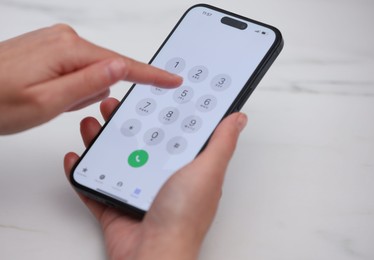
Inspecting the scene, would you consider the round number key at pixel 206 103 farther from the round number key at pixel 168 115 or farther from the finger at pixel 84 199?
the finger at pixel 84 199

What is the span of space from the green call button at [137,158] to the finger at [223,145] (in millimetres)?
92

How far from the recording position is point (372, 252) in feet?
1.87

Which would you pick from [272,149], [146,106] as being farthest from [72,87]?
[272,149]

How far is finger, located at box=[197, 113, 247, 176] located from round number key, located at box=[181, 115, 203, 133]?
53mm

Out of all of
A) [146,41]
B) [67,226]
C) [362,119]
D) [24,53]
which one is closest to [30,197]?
[67,226]

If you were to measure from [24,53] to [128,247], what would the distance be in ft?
0.67

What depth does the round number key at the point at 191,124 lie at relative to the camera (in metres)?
0.58

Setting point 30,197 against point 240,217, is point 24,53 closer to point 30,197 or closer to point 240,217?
point 30,197

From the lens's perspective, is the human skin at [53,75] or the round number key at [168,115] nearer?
the human skin at [53,75]

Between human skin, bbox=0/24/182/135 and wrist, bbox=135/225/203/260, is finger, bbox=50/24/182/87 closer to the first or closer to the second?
human skin, bbox=0/24/182/135

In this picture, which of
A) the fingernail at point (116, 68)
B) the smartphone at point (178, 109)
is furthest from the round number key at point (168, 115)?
the fingernail at point (116, 68)

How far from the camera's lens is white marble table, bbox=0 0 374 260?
569 mm

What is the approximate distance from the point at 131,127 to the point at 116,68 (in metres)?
0.11

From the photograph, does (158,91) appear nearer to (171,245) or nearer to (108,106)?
(108,106)
